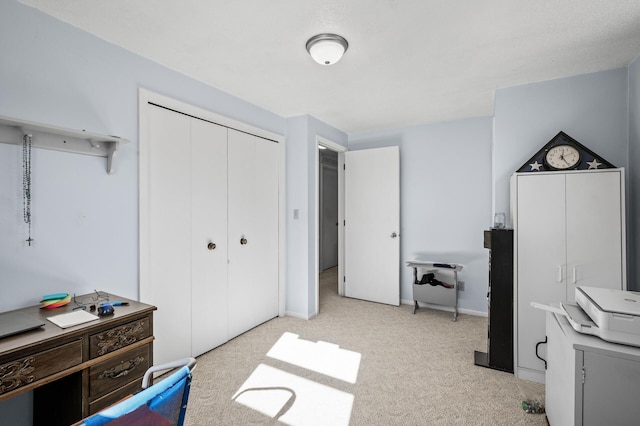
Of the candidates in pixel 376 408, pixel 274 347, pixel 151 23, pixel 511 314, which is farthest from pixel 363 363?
pixel 151 23

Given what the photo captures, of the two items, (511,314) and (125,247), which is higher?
(125,247)

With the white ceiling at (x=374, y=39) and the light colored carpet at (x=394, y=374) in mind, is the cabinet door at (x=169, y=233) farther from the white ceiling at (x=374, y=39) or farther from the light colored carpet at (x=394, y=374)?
the white ceiling at (x=374, y=39)

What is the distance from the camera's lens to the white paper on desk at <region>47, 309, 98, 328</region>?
1.50 metres

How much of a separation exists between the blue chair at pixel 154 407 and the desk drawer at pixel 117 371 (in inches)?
33.8

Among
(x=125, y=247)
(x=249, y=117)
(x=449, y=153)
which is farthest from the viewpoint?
(x=449, y=153)

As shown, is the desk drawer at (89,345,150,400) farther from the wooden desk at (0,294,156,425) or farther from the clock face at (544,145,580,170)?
the clock face at (544,145,580,170)

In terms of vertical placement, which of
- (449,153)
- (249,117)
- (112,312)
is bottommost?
(112,312)

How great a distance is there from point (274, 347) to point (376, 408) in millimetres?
1228

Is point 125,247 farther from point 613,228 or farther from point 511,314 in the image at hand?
point 613,228

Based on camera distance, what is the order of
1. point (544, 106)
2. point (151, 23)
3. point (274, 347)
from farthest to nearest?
point (274, 347)
point (544, 106)
point (151, 23)

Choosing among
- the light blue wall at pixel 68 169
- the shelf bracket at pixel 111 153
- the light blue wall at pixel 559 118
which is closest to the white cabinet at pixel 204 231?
the light blue wall at pixel 68 169

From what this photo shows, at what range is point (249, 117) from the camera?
10.9ft

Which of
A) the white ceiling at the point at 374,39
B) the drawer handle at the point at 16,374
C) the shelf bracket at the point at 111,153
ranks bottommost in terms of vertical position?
the drawer handle at the point at 16,374

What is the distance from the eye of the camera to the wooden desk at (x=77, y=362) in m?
1.30
